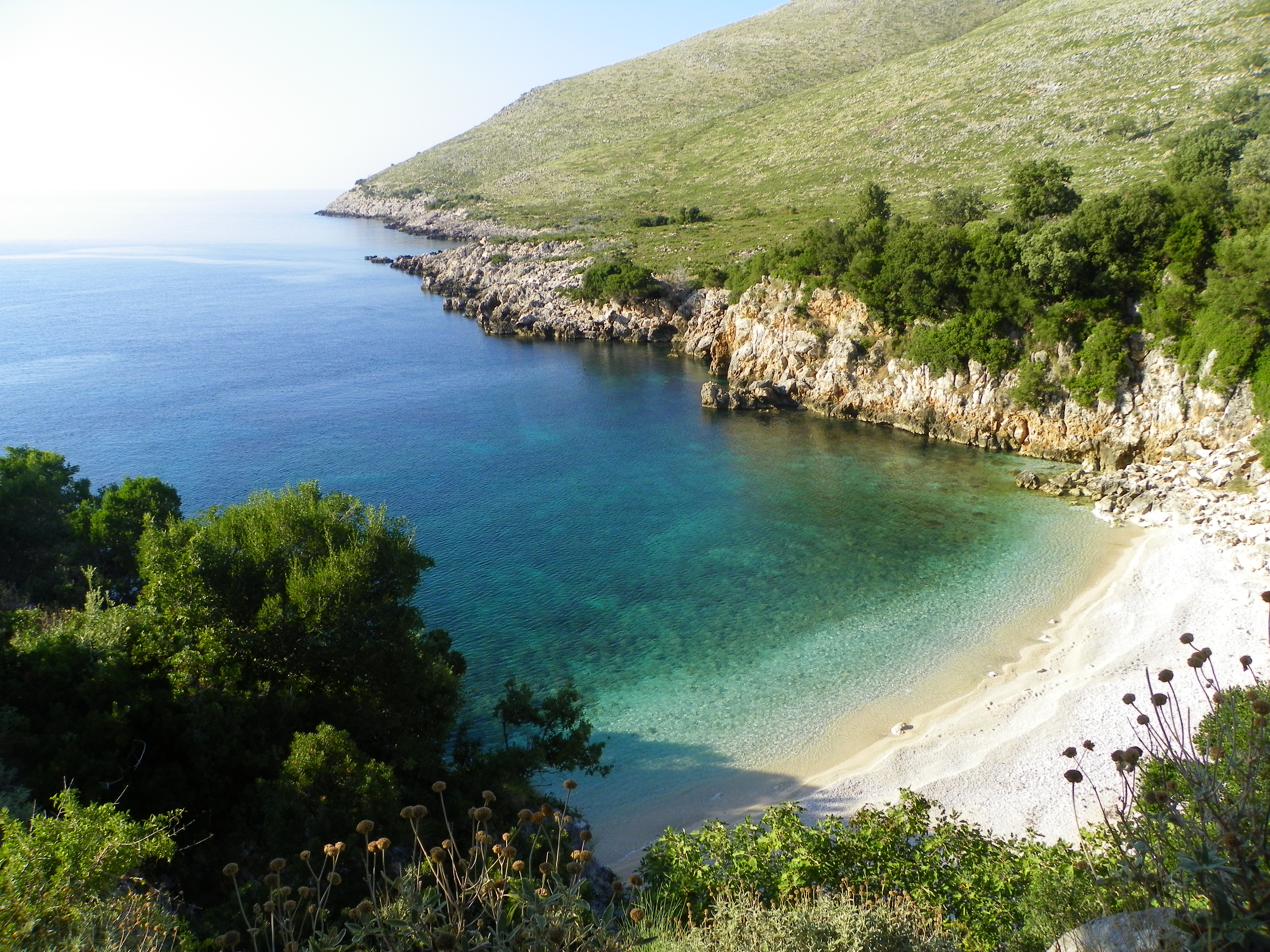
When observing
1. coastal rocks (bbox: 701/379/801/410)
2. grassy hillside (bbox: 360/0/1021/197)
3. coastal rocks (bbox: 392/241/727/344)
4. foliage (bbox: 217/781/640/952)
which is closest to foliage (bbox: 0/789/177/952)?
foliage (bbox: 217/781/640/952)

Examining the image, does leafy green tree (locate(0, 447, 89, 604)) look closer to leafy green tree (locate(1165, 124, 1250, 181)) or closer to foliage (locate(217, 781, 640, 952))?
foliage (locate(217, 781, 640, 952))

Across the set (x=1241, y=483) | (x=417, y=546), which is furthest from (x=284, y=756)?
(x=1241, y=483)

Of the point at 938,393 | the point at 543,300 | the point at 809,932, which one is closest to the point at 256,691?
the point at 809,932

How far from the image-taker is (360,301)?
9662 cm

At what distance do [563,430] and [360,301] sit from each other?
58.4m

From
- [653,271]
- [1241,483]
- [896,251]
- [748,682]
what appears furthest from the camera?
[653,271]

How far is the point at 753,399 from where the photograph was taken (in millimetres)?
54375

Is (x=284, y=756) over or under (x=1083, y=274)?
under

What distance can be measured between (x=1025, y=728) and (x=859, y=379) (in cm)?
3305

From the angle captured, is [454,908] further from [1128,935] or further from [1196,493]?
[1196,493]

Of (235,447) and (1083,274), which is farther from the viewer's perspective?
(235,447)

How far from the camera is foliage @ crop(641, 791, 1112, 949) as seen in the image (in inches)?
490

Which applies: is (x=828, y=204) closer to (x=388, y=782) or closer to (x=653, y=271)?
(x=653, y=271)

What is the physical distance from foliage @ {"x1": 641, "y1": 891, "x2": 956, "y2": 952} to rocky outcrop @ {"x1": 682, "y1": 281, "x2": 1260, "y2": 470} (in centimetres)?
3735
